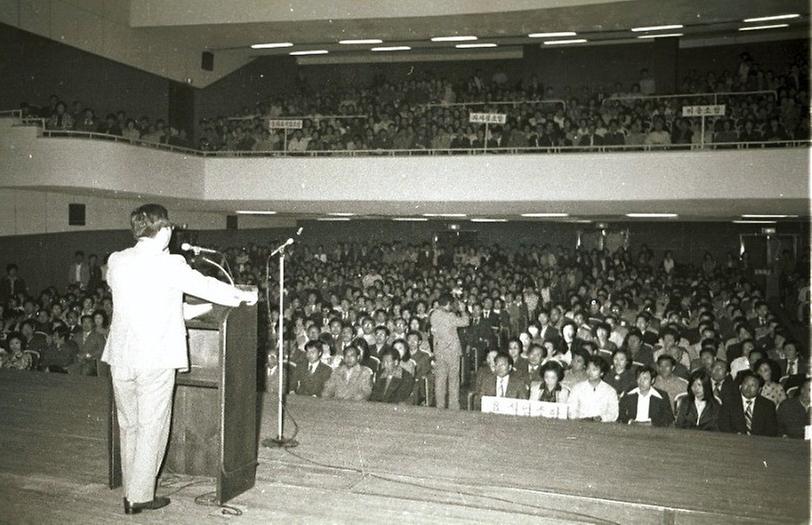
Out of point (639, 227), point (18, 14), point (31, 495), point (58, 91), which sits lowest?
point (31, 495)

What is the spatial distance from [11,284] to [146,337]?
9.34 meters

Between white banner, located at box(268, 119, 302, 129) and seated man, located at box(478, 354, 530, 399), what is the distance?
6.84 m

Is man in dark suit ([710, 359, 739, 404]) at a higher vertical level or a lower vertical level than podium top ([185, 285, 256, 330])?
lower

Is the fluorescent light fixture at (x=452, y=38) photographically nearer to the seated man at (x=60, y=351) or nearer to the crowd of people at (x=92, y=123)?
the crowd of people at (x=92, y=123)

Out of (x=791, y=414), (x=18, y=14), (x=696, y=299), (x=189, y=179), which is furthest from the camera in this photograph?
(x=189, y=179)

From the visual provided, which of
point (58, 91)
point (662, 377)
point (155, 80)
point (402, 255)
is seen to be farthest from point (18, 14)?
point (662, 377)

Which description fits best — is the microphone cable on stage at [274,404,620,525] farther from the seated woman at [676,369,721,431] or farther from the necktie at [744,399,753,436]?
the necktie at [744,399,753,436]

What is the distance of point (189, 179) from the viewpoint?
38.9 feet

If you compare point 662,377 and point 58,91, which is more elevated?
point 58,91

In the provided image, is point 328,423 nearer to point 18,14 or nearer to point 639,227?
point 18,14

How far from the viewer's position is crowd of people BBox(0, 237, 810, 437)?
5250 millimetres

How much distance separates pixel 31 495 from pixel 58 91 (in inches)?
410

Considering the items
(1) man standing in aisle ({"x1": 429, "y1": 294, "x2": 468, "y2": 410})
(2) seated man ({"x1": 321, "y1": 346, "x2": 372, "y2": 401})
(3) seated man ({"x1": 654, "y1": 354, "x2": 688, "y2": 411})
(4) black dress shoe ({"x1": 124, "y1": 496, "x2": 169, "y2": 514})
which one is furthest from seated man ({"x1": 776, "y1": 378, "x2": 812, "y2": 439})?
(4) black dress shoe ({"x1": 124, "y1": 496, "x2": 169, "y2": 514})

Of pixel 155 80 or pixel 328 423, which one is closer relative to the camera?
pixel 328 423
